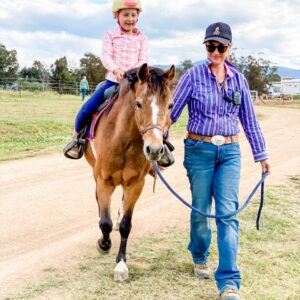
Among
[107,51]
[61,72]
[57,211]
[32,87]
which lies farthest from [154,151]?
[61,72]

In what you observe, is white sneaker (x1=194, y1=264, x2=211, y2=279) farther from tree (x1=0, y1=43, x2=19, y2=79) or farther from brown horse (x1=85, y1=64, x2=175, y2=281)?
tree (x1=0, y1=43, x2=19, y2=79)

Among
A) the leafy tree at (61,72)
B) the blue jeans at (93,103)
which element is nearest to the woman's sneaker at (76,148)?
the blue jeans at (93,103)

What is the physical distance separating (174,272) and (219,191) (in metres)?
1.10

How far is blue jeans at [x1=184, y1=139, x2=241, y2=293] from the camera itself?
4.42 metres

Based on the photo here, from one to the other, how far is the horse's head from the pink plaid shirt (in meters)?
1.27

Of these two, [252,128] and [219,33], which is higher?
[219,33]

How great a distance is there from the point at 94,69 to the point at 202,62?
5594 cm

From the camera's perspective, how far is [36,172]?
1005 centimetres

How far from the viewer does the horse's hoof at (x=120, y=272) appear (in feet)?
15.9

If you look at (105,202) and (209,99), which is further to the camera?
(105,202)

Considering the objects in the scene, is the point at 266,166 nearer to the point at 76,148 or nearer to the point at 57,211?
the point at 76,148

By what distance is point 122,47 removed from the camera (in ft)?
18.8

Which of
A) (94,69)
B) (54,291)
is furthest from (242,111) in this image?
(94,69)

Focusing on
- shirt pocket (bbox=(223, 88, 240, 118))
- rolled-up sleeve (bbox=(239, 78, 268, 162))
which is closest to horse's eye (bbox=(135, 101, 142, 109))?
shirt pocket (bbox=(223, 88, 240, 118))
